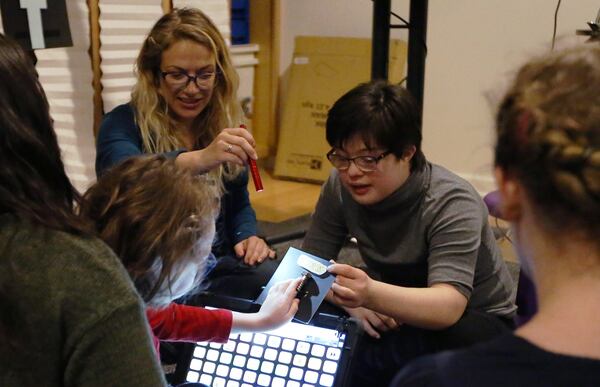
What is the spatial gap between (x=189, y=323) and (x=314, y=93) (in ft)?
8.51

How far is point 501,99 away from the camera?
589 mm

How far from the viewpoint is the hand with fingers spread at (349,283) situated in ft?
4.04

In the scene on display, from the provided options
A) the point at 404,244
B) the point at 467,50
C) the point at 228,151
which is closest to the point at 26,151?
the point at 228,151

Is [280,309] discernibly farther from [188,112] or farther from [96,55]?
[96,55]

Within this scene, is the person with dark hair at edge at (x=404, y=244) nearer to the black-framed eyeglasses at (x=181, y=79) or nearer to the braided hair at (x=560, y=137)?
the black-framed eyeglasses at (x=181, y=79)

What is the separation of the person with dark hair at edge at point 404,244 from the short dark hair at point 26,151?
641 millimetres

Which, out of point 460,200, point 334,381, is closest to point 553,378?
point 334,381

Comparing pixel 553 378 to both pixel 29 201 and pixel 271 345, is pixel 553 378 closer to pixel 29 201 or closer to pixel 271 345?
pixel 29 201

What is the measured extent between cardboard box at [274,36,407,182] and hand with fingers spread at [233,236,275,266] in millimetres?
1852

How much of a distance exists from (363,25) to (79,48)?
1668 millimetres

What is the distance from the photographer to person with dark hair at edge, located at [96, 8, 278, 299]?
1.67 meters

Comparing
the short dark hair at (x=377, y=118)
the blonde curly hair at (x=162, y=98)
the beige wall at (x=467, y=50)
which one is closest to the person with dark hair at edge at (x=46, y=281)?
the short dark hair at (x=377, y=118)

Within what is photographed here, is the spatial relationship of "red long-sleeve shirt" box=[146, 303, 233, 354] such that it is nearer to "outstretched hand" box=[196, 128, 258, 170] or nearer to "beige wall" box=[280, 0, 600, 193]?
"outstretched hand" box=[196, 128, 258, 170]

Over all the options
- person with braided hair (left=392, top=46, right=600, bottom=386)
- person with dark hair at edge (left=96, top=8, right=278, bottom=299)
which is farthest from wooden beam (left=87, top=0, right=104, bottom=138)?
person with braided hair (left=392, top=46, right=600, bottom=386)
